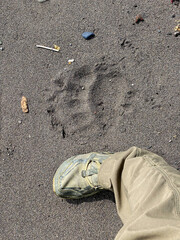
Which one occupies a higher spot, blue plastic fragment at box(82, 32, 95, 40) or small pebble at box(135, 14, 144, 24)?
small pebble at box(135, 14, 144, 24)

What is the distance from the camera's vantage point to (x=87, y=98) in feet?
6.66

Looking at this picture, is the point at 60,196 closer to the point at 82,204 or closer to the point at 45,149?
the point at 82,204

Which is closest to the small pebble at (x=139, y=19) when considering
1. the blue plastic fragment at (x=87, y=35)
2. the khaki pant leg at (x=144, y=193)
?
the blue plastic fragment at (x=87, y=35)

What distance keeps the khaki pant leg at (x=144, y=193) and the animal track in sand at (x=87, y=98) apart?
1.32 ft

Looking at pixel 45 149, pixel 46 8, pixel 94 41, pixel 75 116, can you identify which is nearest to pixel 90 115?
pixel 75 116

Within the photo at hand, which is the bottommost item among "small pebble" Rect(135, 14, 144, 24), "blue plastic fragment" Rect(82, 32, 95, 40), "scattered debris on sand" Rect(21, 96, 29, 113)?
"scattered debris on sand" Rect(21, 96, 29, 113)

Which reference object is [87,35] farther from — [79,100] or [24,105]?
[24,105]

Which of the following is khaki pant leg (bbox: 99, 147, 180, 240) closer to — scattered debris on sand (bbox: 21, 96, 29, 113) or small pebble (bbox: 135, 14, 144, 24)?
scattered debris on sand (bbox: 21, 96, 29, 113)

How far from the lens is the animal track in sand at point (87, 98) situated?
2.01 meters

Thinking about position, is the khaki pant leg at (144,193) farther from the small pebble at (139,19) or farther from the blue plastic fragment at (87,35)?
the small pebble at (139,19)

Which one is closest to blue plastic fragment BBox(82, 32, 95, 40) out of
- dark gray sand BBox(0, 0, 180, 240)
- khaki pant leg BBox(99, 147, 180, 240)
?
dark gray sand BBox(0, 0, 180, 240)

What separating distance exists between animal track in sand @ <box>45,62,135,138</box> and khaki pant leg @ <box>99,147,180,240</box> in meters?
0.40

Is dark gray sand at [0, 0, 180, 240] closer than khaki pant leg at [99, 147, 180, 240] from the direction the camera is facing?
No

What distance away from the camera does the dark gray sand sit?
1.96 m
